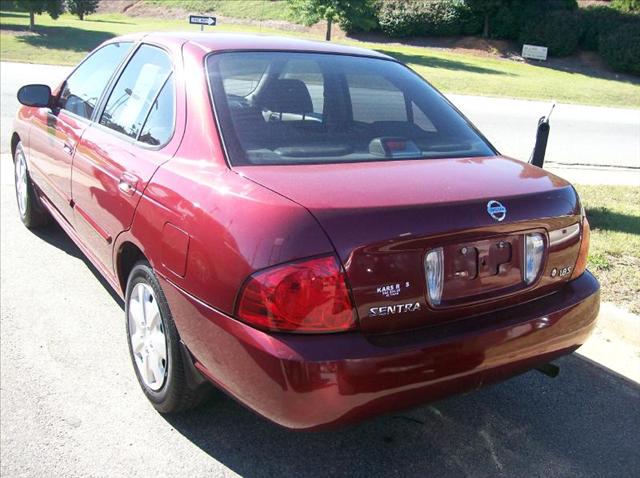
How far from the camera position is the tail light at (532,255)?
8.58 feet

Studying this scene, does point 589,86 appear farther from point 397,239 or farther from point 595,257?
point 397,239

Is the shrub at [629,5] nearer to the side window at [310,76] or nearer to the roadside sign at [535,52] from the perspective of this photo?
the roadside sign at [535,52]

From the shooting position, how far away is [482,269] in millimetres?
2492

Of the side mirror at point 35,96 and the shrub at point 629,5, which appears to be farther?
the shrub at point 629,5

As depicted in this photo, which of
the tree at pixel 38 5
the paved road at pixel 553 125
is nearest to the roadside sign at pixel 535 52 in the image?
the paved road at pixel 553 125

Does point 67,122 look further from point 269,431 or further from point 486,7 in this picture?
point 486,7

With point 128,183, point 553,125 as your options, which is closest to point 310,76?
point 128,183

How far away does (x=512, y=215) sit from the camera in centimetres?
253

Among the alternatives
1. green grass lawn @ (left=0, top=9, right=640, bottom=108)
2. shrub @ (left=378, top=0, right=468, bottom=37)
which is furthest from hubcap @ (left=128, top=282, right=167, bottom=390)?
shrub @ (left=378, top=0, right=468, bottom=37)

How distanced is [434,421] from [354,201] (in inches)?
52.8

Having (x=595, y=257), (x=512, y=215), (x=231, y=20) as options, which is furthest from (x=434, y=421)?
(x=231, y=20)

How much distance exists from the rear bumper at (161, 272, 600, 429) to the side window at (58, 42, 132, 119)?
188cm

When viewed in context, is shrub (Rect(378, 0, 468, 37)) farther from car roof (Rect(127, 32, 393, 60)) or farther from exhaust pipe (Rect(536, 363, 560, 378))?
exhaust pipe (Rect(536, 363, 560, 378))

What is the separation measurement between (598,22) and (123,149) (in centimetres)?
3699
